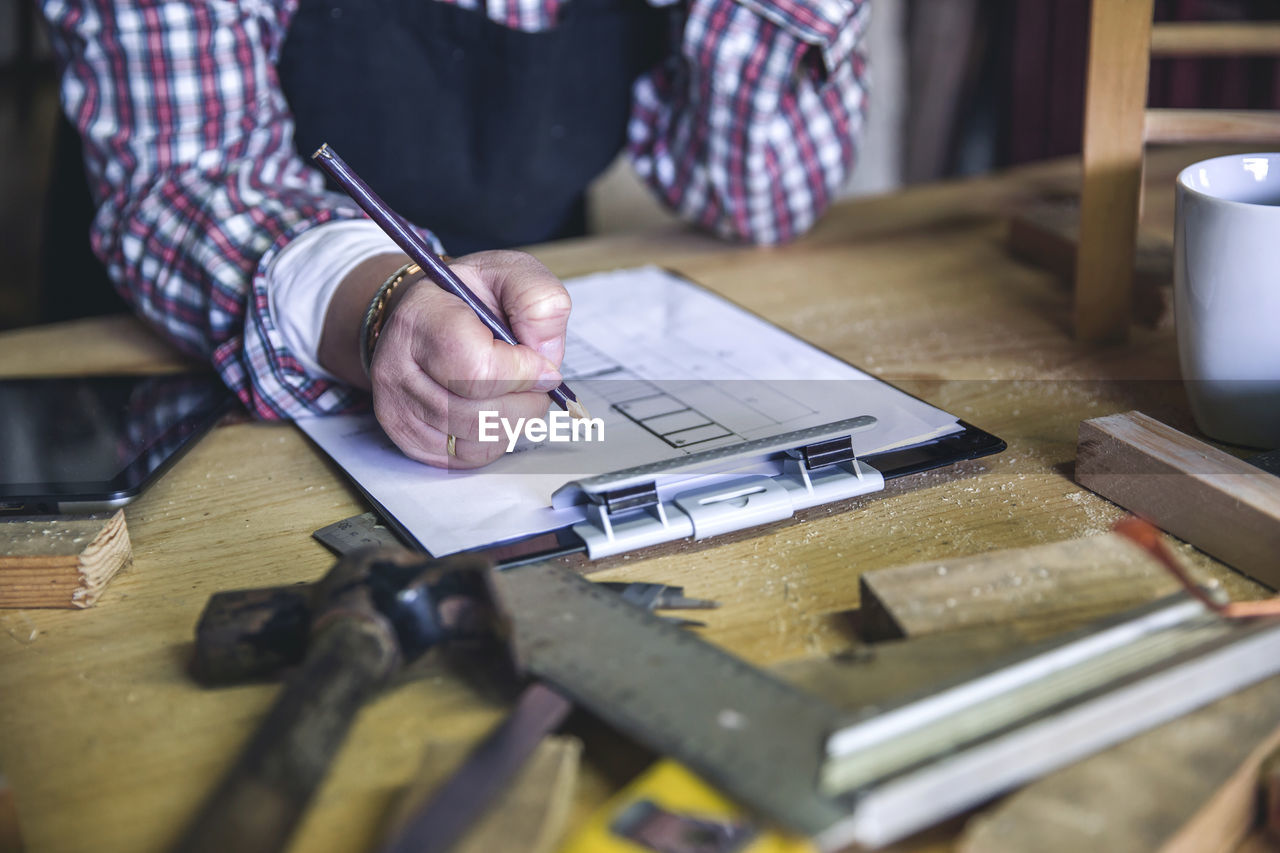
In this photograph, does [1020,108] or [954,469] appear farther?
[1020,108]

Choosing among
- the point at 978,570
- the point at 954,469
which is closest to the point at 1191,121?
the point at 954,469

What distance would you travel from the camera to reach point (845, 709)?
37 centimetres

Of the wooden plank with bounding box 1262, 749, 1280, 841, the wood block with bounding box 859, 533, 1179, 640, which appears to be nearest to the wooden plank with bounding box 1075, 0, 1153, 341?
the wood block with bounding box 859, 533, 1179, 640

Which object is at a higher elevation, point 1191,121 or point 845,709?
point 1191,121

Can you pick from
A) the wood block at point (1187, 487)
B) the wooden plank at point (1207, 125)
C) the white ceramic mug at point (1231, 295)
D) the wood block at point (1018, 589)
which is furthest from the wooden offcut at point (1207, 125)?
the wood block at point (1018, 589)

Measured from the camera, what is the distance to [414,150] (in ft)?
3.29

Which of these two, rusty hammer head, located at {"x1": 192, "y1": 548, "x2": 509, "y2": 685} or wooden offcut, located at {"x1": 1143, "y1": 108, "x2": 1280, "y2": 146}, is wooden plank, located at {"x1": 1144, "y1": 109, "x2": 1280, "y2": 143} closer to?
wooden offcut, located at {"x1": 1143, "y1": 108, "x2": 1280, "y2": 146}

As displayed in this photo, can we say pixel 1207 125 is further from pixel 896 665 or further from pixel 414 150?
pixel 414 150

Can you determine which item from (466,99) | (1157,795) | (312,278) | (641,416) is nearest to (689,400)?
(641,416)

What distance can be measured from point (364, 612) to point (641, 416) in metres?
0.28

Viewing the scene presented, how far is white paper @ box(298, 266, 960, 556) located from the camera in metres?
0.56

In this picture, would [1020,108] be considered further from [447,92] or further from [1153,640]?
[1153,640]

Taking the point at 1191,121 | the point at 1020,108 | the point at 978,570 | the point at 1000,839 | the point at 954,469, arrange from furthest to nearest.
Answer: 1. the point at 1020,108
2. the point at 1191,121
3. the point at 954,469
4. the point at 978,570
5. the point at 1000,839

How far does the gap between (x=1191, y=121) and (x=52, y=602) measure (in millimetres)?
752
